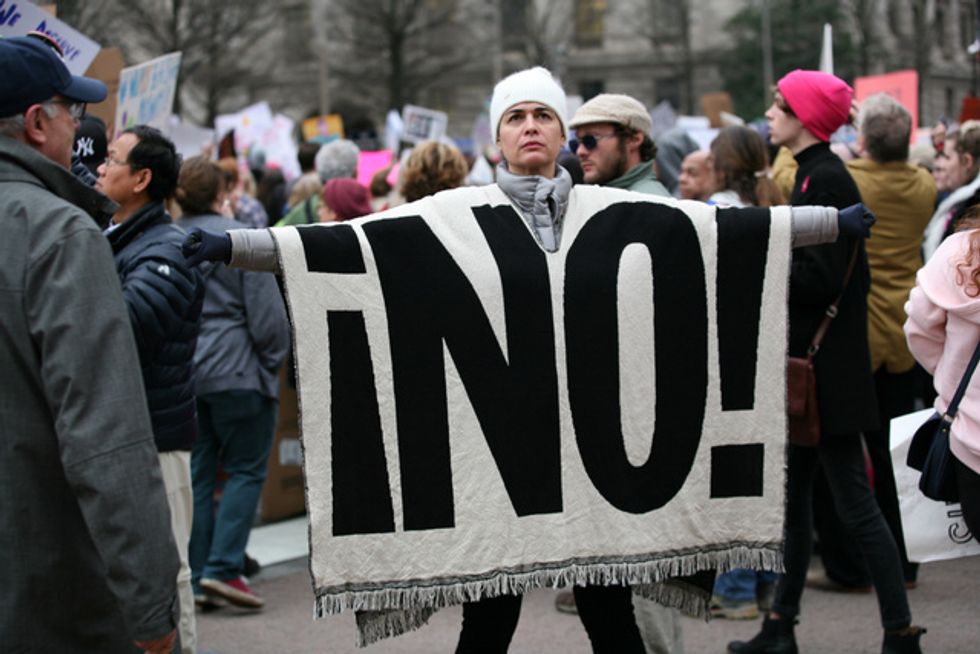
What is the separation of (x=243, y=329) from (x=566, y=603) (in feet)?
6.67

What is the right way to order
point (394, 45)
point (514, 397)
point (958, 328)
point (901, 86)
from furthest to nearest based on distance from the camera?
point (394, 45) < point (901, 86) < point (958, 328) < point (514, 397)

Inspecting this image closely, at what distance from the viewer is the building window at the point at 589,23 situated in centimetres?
5612

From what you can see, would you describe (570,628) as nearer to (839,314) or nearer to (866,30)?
(839,314)

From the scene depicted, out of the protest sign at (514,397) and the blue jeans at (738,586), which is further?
the blue jeans at (738,586)

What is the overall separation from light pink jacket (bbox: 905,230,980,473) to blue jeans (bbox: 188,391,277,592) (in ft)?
11.2

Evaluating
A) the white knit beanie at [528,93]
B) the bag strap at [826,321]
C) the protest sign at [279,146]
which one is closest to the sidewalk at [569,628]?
the bag strap at [826,321]

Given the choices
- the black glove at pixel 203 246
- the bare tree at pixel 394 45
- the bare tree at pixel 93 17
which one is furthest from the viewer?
the bare tree at pixel 394 45

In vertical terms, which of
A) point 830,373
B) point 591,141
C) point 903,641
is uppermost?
point 591,141

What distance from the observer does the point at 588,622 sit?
377 centimetres

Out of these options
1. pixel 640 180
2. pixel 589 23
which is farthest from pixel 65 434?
pixel 589 23

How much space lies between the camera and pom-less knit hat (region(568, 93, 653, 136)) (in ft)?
16.4

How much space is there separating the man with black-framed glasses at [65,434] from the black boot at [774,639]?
3052 millimetres

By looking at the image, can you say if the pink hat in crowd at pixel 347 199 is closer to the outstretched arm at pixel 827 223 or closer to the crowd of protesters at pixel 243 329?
the crowd of protesters at pixel 243 329

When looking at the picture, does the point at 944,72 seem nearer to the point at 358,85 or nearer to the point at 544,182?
the point at 358,85
